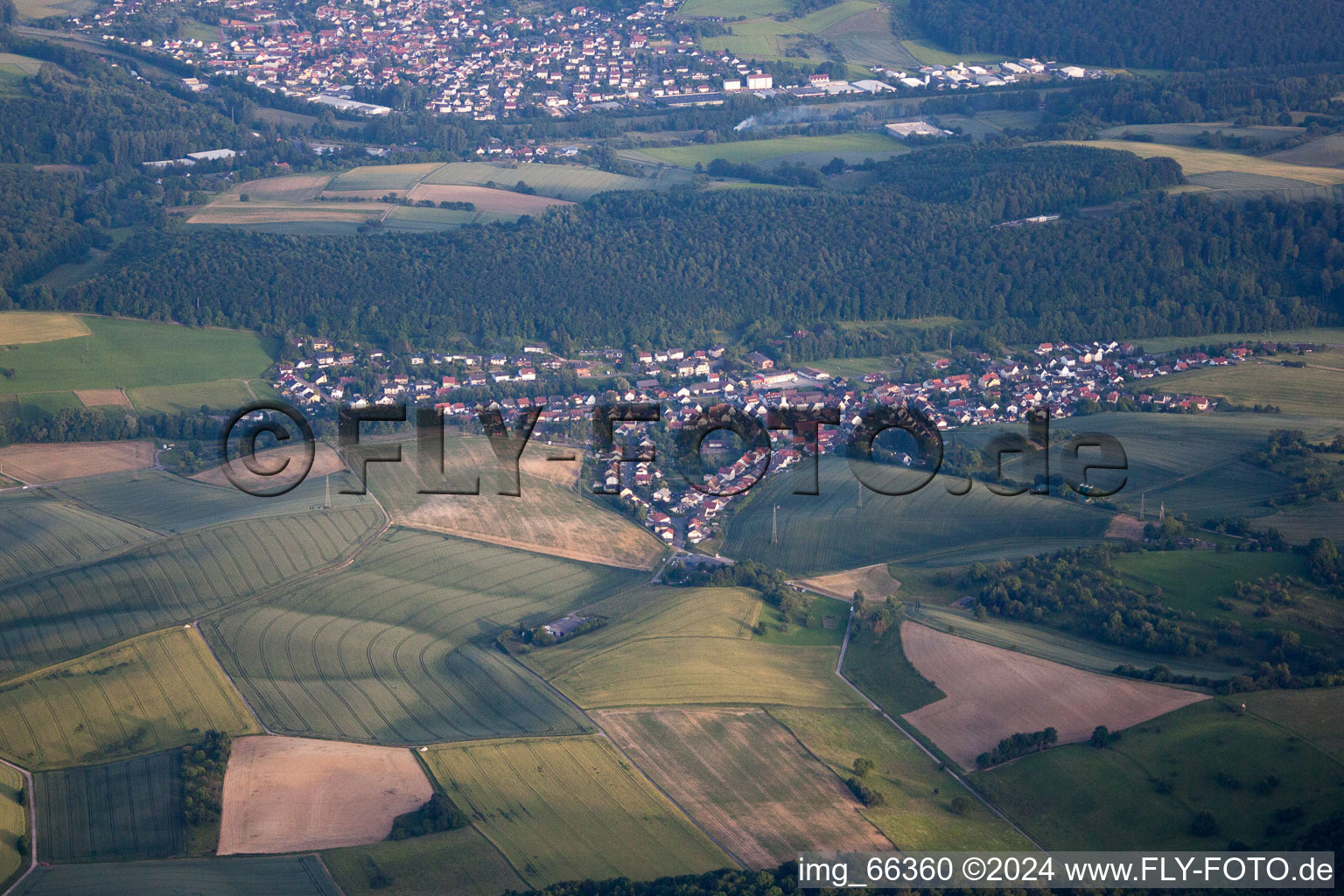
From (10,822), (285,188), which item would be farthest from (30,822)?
(285,188)

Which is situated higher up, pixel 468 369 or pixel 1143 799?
pixel 468 369

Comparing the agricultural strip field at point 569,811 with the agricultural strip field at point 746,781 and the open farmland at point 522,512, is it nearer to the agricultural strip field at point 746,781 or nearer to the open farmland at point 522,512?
the agricultural strip field at point 746,781

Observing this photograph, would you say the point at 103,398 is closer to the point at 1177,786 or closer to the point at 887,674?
the point at 887,674

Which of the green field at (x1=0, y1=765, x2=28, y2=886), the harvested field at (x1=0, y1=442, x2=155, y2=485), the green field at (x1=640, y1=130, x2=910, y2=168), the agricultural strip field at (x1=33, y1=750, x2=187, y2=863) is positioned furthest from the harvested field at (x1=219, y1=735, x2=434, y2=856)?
the green field at (x1=640, y1=130, x2=910, y2=168)

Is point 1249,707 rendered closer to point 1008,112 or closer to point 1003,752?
point 1003,752

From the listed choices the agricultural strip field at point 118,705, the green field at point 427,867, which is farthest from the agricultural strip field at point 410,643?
the green field at point 427,867

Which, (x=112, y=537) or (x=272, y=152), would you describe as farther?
(x=272, y=152)

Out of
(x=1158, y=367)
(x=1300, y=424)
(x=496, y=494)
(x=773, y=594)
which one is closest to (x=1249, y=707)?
(x=773, y=594)
